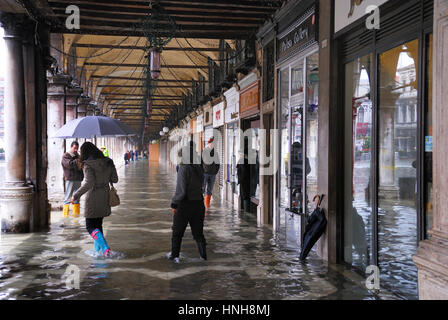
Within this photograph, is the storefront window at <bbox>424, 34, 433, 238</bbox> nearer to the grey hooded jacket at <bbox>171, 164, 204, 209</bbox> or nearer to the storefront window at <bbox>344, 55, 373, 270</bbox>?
the storefront window at <bbox>344, 55, 373, 270</bbox>

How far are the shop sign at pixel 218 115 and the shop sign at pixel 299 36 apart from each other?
23.2ft

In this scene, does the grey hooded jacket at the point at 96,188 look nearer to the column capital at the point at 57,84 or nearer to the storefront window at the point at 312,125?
the storefront window at the point at 312,125

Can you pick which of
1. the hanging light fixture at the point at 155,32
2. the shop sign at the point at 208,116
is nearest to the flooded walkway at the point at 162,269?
the hanging light fixture at the point at 155,32

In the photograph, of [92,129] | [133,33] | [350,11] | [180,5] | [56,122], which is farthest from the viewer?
[56,122]

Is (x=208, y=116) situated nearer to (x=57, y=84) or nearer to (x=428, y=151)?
(x=57, y=84)

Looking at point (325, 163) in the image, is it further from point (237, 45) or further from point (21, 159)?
point (237, 45)

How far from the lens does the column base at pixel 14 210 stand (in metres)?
9.40

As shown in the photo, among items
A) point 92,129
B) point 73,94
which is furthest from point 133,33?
point 73,94

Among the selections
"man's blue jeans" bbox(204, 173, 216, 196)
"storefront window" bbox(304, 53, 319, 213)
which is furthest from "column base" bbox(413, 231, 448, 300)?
"man's blue jeans" bbox(204, 173, 216, 196)

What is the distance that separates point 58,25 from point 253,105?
15.6 feet

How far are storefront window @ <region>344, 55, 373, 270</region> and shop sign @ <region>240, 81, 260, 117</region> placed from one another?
463cm

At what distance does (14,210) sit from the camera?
9438 mm

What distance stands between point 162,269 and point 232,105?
29.5 feet
